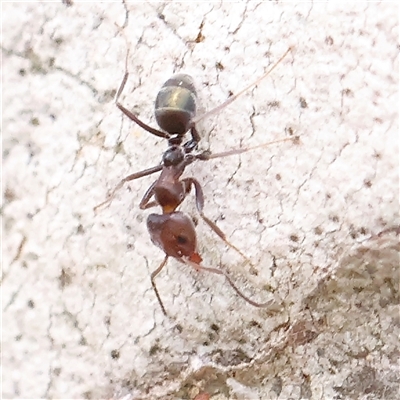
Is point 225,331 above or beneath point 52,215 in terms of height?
beneath

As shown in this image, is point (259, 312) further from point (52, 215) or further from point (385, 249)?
point (52, 215)

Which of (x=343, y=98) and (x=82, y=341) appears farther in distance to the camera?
(x=82, y=341)

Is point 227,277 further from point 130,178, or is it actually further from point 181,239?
point 130,178

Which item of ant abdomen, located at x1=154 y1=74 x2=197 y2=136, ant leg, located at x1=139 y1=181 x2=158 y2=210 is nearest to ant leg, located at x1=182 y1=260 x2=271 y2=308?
ant leg, located at x1=139 y1=181 x2=158 y2=210

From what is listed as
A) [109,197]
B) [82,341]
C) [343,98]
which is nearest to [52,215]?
[109,197]

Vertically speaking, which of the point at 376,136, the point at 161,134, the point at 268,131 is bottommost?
the point at 376,136

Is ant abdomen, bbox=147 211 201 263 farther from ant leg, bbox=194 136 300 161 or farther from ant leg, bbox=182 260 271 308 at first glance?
ant leg, bbox=194 136 300 161
